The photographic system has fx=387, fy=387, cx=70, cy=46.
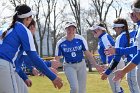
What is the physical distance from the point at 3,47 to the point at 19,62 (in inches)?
69.0

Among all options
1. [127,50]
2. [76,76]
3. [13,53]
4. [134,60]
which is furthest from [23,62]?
[134,60]

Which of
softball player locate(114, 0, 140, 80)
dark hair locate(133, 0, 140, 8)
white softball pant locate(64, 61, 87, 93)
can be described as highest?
dark hair locate(133, 0, 140, 8)

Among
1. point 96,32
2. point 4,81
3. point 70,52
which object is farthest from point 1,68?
point 96,32

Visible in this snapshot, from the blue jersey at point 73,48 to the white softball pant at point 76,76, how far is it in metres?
0.16

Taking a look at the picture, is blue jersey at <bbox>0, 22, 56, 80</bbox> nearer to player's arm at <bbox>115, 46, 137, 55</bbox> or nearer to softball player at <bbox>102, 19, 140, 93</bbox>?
player's arm at <bbox>115, 46, 137, 55</bbox>

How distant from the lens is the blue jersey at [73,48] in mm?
9953

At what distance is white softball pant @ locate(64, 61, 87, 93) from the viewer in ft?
31.6

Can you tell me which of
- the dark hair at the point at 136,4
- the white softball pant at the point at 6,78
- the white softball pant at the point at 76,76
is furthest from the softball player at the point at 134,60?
the white softball pant at the point at 76,76

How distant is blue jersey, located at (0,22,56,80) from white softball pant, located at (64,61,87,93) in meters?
3.83

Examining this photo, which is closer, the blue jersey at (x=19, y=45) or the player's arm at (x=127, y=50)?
the blue jersey at (x=19, y=45)

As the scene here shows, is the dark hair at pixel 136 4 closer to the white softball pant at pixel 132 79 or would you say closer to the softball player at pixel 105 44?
the white softball pant at pixel 132 79

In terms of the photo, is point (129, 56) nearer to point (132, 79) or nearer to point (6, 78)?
point (132, 79)

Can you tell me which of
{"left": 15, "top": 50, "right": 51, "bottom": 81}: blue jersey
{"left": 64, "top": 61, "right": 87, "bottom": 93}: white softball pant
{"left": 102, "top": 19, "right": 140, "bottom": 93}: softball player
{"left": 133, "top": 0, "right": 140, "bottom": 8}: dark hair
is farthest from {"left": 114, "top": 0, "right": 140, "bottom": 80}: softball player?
{"left": 64, "top": 61, "right": 87, "bottom": 93}: white softball pant

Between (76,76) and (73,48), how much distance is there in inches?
28.7
